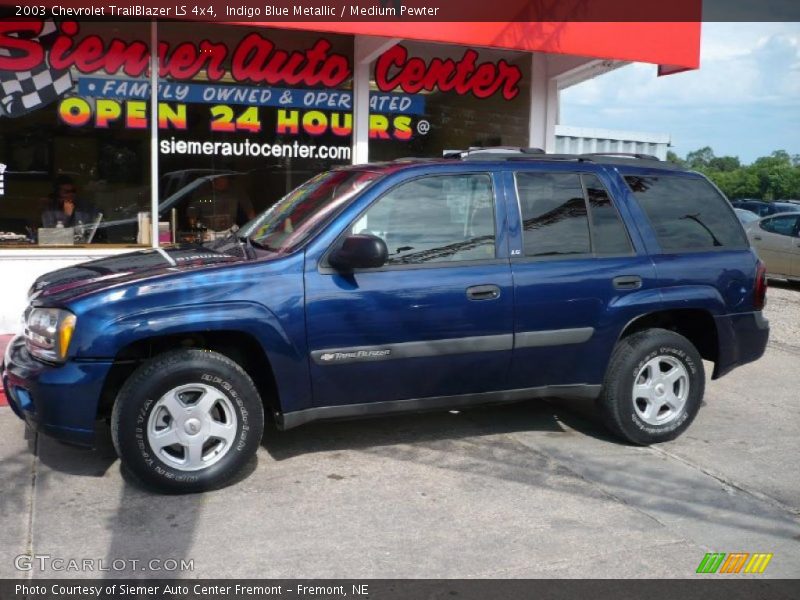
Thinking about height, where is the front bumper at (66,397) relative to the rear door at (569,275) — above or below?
below

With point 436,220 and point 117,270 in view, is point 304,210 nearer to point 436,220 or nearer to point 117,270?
point 436,220

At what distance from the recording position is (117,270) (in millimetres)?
4641

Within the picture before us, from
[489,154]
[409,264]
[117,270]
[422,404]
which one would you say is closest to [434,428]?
[422,404]

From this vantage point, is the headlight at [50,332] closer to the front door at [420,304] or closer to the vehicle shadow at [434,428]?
the front door at [420,304]

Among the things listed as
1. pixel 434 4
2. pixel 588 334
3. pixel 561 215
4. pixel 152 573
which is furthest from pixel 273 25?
pixel 152 573

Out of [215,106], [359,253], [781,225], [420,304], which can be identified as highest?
[215,106]

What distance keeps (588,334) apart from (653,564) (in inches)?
65.6

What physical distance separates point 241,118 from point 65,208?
6.98 feet

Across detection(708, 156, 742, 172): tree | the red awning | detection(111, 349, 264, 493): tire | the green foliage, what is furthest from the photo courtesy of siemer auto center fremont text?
detection(708, 156, 742, 172): tree

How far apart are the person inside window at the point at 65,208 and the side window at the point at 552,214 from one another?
5467 mm

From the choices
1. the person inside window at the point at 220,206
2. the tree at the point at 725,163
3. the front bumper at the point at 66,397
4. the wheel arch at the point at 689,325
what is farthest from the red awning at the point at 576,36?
the tree at the point at 725,163

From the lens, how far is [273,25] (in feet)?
26.5

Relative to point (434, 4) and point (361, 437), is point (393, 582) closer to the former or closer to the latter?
point (361, 437)

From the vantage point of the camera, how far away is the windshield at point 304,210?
15.5 feet
